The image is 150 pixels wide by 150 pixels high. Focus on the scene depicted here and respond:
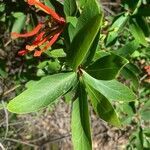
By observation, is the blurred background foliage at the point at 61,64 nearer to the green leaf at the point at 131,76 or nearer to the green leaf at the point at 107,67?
the green leaf at the point at 131,76

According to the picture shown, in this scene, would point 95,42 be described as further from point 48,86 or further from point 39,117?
point 39,117

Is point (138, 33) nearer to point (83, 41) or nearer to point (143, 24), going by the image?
point (143, 24)

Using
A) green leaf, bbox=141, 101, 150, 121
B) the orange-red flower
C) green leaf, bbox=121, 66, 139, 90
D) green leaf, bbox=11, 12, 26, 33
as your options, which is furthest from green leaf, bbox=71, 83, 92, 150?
green leaf, bbox=141, 101, 150, 121

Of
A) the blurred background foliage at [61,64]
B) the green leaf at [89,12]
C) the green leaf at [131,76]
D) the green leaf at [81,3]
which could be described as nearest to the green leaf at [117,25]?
the blurred background foliage at [61,64]

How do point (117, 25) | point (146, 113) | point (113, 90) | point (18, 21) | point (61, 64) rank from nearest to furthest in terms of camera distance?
point (113, 90) < point (61, 64) < point (117, 25) < point (18, 21) < point (146, 113)

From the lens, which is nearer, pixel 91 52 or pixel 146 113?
pixel 91 52

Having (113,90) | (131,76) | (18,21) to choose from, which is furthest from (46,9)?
(18,21)
